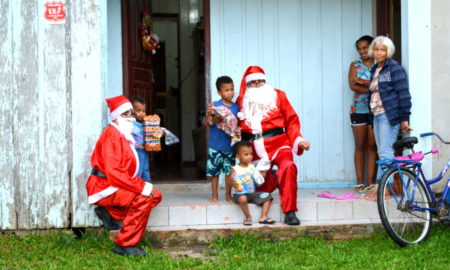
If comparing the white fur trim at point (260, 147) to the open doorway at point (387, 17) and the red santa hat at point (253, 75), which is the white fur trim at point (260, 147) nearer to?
the red santa hat at point (253, 75)

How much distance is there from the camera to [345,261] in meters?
4.77

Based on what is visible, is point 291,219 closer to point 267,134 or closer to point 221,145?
point 267,134

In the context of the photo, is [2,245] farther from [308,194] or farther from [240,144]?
[308,194]

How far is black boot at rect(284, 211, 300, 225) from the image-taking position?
5633mm

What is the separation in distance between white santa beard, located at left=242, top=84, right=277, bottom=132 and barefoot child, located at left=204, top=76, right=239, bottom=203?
0.17 metres

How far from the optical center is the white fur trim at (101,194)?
521cm

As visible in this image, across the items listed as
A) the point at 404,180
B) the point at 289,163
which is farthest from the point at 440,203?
the point at 289,163

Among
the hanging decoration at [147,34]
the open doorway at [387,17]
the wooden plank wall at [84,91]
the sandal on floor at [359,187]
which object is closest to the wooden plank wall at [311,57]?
the open doorway at [387,17]

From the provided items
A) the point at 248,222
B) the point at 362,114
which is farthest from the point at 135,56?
the point at 362,114

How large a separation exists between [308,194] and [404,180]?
1.45 meters

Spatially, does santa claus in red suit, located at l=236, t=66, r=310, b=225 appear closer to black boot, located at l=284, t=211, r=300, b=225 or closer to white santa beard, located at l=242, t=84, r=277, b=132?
white santa beard, located at l=242, t=84, r=277, b=132

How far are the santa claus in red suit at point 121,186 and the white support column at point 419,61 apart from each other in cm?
288

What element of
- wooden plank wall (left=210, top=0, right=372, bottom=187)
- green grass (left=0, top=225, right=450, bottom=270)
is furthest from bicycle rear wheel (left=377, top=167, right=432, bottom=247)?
wooden plank wall (left=210, top=0, right=372, bottom=187)

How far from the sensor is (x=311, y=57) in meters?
7.30
